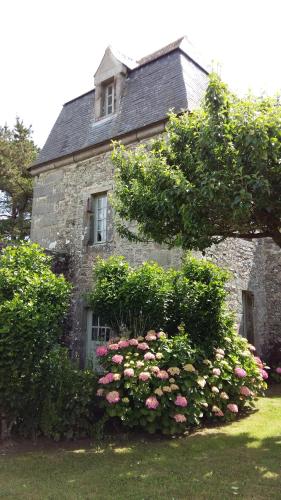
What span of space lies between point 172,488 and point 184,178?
356 centimetres

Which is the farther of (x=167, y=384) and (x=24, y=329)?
(x=167, y=384)

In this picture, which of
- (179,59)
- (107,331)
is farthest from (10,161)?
(107,331)

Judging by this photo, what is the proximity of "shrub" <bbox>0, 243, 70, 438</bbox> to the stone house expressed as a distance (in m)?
3.43

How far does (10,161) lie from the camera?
58.2 ft

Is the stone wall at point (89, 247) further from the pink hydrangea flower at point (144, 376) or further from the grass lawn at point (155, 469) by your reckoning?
the grass lawn at point (155, 469)

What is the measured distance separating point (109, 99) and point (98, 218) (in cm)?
356

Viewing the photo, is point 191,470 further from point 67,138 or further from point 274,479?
point 67,138

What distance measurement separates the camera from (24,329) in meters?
5.10

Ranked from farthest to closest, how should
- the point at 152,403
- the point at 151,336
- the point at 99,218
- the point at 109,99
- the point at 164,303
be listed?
1. the point at 109,99
2. the point at 99,218
3. the point at 164,303
4. the point at 151,336
5. the point at 152,403

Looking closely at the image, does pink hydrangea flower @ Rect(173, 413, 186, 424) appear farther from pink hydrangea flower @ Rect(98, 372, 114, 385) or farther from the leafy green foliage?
the leafy green foliage

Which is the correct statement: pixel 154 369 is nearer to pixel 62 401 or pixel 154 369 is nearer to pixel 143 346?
pixel 143 346

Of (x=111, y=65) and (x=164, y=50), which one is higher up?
(x=164, y=50)

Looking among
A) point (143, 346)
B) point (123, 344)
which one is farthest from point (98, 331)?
point (143, 346)

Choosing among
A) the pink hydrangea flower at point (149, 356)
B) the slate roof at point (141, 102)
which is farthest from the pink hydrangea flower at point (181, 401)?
the slate roof at point (141, 102)
